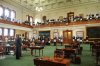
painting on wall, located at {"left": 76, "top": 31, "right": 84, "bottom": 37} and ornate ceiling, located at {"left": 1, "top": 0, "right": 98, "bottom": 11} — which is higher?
ornate ceiling, located at {"left": 1, "top": 0, "right": 98, "bottom": 11}

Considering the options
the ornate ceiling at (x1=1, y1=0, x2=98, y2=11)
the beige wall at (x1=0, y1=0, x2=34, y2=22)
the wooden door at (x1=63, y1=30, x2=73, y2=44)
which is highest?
the ornate ceiling at (x1=1, y1=0, x2=98, y2=11)

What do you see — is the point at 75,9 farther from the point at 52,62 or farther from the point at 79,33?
the point at 52,62

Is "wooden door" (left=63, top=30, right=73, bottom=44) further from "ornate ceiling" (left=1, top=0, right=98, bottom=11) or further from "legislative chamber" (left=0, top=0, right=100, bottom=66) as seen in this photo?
"ornate ceiling" (left=1, top=0, right=98, bottom=11)

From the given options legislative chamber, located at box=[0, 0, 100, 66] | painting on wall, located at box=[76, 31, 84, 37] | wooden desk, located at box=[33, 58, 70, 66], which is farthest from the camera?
painting on wall, located at box=[76, 31, 84, 37]

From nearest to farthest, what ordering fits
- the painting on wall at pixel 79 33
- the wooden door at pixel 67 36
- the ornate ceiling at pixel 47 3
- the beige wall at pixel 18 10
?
the beige wall at pixel 18 10
the painting on wall at pixel 79 33
the wooden door at pixel 67 36
the ornate ceiling at pixel 47 3

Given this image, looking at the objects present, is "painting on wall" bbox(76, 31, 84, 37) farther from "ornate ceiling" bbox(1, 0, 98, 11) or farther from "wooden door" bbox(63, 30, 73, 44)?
"ornate ceiling" bbox(1, 0, 98, 11)

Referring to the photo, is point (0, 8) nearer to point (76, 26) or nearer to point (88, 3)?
point (76, 26)

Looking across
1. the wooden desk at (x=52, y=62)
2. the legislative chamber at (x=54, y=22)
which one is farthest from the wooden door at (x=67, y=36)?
the wooden desk at (x=52, y=62)

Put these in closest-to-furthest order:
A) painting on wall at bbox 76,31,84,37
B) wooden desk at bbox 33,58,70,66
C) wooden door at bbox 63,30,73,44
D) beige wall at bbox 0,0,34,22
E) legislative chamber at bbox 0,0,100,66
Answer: wooden desk at bbox 33,58,70,66
legislative chamber at bbox 0,0,100,66
beige wall at bbox 0,0,34,22
painting on wall at bbox 76,31,84,37
wooden door at bbox 63,30,73,44

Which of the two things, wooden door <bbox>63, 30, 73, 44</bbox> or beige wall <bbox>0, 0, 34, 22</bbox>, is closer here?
beige wall <bbox>0, 0, 34, 22</bbox>

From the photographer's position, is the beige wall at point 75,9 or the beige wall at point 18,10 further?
the beige wall at point 75,9

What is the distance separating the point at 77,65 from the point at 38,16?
2299 centimetres

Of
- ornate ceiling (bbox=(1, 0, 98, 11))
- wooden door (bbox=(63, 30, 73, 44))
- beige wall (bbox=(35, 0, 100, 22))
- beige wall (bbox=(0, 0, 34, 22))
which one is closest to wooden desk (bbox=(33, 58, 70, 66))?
beige wall (bbox=(0, 0, 34, 22))

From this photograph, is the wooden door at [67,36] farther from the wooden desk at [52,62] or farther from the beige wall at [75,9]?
the wooden desk at [52,62]
